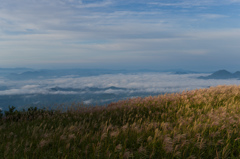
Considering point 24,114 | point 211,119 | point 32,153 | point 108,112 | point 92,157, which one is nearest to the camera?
point 92,157

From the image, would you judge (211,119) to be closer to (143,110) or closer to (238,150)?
(238,150)

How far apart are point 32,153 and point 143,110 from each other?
586 centimetres

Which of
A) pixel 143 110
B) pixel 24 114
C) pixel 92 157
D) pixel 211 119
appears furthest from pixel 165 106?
pixel 24 114

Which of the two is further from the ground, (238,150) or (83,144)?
(83,144)

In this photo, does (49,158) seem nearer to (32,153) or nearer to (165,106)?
(32,153)

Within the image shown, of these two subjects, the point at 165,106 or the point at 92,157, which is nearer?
the point at 92,157

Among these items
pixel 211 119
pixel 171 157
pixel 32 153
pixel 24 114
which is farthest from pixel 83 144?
pixel 24 114

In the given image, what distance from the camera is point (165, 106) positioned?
9562 millimetres

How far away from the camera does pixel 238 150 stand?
454 centimetres

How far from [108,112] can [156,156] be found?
5.35 metres

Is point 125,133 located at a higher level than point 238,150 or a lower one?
higher

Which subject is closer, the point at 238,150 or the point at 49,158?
the point at 49,158

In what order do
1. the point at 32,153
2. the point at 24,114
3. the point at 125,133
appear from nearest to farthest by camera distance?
the point at 32,153
the point at 125,133
the point at 24,114

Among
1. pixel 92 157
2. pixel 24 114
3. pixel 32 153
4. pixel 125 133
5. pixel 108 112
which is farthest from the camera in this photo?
pixel 24 114
